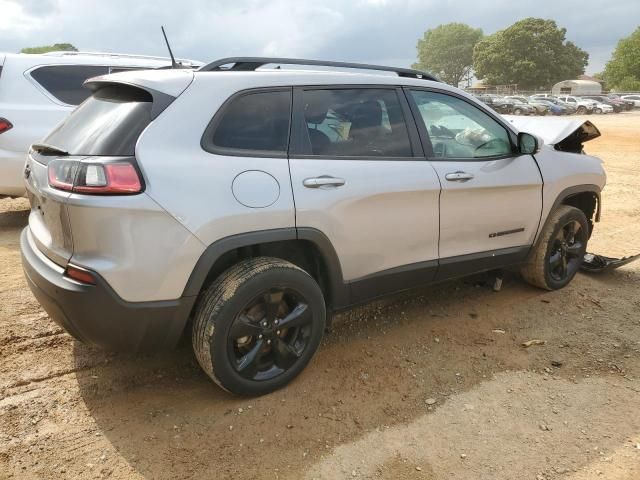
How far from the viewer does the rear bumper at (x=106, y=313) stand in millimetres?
2332

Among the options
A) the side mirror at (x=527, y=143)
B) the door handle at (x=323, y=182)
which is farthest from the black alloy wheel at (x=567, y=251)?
the door handle at (x=323, y=182)

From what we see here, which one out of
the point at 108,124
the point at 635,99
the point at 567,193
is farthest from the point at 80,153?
the point at 635,99

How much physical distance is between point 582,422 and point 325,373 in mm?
1392

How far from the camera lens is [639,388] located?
3.00m

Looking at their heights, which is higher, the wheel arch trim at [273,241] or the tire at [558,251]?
the wheel arch trim at [273,241]

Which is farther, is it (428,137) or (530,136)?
(530,136)

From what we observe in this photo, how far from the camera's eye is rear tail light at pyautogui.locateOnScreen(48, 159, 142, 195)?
7.46ft

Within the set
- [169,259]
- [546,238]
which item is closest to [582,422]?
[546,238]

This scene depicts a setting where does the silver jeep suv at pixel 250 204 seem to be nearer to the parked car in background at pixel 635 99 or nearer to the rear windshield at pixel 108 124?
the rear windshield at pixel 108 124

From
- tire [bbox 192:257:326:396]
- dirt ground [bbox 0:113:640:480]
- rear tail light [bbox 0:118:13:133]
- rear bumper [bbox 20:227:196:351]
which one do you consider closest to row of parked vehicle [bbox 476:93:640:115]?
rear tail light [bbox 0:118:13:133]

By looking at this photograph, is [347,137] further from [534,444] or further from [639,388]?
[639,388]

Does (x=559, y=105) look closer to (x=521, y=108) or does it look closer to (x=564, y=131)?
(x=521, y=108)

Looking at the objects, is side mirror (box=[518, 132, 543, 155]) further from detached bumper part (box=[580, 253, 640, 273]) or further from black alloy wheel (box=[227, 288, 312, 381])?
black alloy wheel (box=[227, 288, 312, 381])

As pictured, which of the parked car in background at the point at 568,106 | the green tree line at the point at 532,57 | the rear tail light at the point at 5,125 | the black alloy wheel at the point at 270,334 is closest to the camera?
the black alloy wheel at the point at 270,334
